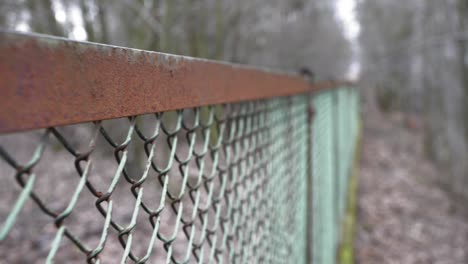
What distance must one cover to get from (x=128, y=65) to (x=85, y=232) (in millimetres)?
4453

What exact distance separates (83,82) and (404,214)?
7.35 metres

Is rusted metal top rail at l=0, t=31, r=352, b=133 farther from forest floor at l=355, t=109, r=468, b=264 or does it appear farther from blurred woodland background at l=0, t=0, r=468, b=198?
forest floor at l=355, t=109, r=468, b=264

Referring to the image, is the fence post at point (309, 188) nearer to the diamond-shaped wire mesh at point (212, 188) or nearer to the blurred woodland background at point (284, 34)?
the diamond-shaped wire mesh at point (212, 188)

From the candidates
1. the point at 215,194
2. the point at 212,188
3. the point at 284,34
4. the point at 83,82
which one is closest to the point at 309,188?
the point at 215,194

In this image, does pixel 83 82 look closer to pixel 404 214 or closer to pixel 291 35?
pixel 404 214

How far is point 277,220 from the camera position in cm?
194

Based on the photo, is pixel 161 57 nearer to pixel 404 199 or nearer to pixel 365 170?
pixel 404 199

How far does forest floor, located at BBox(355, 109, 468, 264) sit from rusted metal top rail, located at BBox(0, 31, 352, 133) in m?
4.93

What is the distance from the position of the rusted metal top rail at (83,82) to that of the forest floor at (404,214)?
194 inches

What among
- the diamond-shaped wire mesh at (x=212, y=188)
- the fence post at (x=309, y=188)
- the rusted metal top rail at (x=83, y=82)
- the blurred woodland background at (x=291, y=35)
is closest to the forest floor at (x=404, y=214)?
the blurred woodland background at (x=291, y=35)

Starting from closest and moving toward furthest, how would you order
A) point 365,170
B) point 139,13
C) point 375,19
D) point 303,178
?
point 303,178, point 139,13, point 365,170, point 375,19

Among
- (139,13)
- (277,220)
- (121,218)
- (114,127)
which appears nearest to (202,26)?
(139,13)

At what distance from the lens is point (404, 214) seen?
22.5 ft

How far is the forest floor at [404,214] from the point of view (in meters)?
5.56
